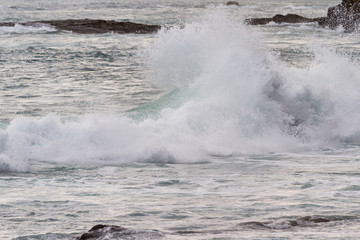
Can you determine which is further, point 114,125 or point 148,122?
point 148,122

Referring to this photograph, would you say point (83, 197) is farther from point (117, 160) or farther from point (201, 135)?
point (201, 135)

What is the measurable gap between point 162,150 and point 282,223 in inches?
152

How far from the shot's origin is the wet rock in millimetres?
5965

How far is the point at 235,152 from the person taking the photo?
10.7m

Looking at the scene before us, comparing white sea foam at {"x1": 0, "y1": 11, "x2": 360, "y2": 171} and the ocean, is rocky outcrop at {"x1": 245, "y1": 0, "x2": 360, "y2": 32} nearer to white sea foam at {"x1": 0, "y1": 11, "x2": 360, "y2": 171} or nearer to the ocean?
the ocean

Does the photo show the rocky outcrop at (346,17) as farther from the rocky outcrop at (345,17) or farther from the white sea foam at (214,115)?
the white sea foam at (214,115)

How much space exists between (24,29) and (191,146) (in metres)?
26.3

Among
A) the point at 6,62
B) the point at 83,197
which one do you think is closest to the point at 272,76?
the point at 83,197

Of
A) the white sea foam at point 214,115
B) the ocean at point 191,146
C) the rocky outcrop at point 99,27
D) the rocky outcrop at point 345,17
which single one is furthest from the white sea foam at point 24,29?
the white sea foam at point 214,115

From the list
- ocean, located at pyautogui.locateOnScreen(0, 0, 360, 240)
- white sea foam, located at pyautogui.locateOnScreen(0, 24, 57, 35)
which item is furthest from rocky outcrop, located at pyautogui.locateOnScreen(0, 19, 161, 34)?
ocean, located at pyautogui.locateOnScreen(0, 0, 360, 240)

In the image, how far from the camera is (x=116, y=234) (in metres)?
6.02

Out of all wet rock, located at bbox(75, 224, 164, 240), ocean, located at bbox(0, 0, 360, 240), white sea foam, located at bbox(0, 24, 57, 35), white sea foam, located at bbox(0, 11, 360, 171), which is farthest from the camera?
white sea foam, located at bbox(0, 24, 57, 35)

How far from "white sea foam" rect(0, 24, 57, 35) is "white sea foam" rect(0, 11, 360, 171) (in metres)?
19.4

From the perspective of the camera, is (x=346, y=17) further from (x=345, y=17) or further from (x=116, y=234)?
(x=116, y=234)
